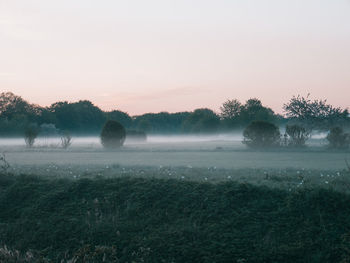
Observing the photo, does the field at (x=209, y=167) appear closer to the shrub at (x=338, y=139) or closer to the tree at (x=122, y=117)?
the shrub at (x=338, y=139)

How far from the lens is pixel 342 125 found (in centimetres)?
3475

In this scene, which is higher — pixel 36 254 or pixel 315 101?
pixel 315 101

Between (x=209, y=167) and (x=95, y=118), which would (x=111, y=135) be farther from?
(x=95, y=118)

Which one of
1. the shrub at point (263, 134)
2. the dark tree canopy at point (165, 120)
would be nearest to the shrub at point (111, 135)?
the shrub at point (263, 134)

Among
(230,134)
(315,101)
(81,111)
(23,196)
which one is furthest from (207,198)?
(81,111)

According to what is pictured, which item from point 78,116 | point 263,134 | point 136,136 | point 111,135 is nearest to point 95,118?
point 78,116

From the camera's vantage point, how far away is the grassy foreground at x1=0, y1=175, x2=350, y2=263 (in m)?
6.71

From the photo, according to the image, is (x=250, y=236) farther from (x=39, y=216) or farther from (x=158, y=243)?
(x=39, y=216)

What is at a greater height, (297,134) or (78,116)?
(78,116)

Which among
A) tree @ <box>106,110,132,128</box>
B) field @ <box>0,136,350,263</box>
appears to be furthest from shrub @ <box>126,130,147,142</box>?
field @ <box>0,136,350,263</box>

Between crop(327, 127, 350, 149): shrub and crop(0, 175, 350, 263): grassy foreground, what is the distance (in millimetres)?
25365

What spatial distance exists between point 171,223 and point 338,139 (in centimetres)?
2743

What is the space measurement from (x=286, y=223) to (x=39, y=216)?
562 cm

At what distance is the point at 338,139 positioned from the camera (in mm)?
31281
